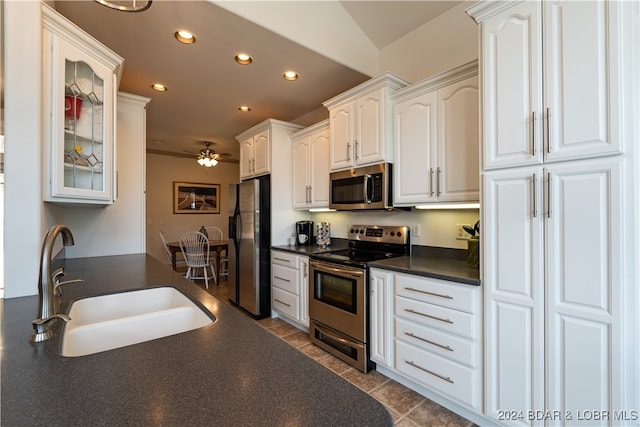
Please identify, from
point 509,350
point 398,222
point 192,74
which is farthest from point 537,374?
point 192,74

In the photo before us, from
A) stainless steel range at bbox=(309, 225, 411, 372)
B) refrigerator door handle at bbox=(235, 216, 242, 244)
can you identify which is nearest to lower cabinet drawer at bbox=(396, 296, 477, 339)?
stainless steel range at bbox=(309, 225, 411, 372)

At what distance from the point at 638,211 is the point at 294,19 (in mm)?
2380

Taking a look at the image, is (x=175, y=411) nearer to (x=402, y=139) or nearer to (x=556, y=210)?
(x=556, y=210)

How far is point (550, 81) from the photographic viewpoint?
4.51ft

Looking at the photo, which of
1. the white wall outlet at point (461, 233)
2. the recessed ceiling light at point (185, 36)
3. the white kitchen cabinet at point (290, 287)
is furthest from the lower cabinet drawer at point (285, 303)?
the recessed ceiling light at point (185, 36)

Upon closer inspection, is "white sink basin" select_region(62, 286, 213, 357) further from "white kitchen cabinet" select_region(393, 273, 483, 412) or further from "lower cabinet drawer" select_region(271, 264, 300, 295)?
"lower cabinet drawer" select_region(271, 264, 300, 295)

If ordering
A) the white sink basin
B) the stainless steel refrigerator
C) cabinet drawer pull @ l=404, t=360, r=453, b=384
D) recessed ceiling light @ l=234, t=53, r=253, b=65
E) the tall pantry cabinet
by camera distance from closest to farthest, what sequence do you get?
1. the white sink basin
2. the tall pantry cabinet
3. cabinet drawer pull @ l=404, t=360, r=453, b=384
4. recessed ceiling light @ l=234, t=53, r=253, b=65
5. the stainless steel refrigerator

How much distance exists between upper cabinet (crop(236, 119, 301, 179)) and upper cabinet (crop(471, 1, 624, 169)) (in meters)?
2.39

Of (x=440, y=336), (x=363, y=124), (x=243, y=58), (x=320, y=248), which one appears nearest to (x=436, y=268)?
(x=440, y=336)

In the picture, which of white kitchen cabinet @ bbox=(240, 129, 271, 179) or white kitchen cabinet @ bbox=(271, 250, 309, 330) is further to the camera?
white kitchen cabinet @ bbox=(240, 129, 271, 179)

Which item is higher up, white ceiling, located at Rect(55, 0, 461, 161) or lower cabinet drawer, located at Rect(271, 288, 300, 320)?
white ceiling, located at Rect(55, 0, 461, 161)

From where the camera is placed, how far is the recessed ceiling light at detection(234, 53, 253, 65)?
7.98ft

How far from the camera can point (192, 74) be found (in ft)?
9.07

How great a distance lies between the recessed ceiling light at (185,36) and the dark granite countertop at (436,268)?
7.16ft
